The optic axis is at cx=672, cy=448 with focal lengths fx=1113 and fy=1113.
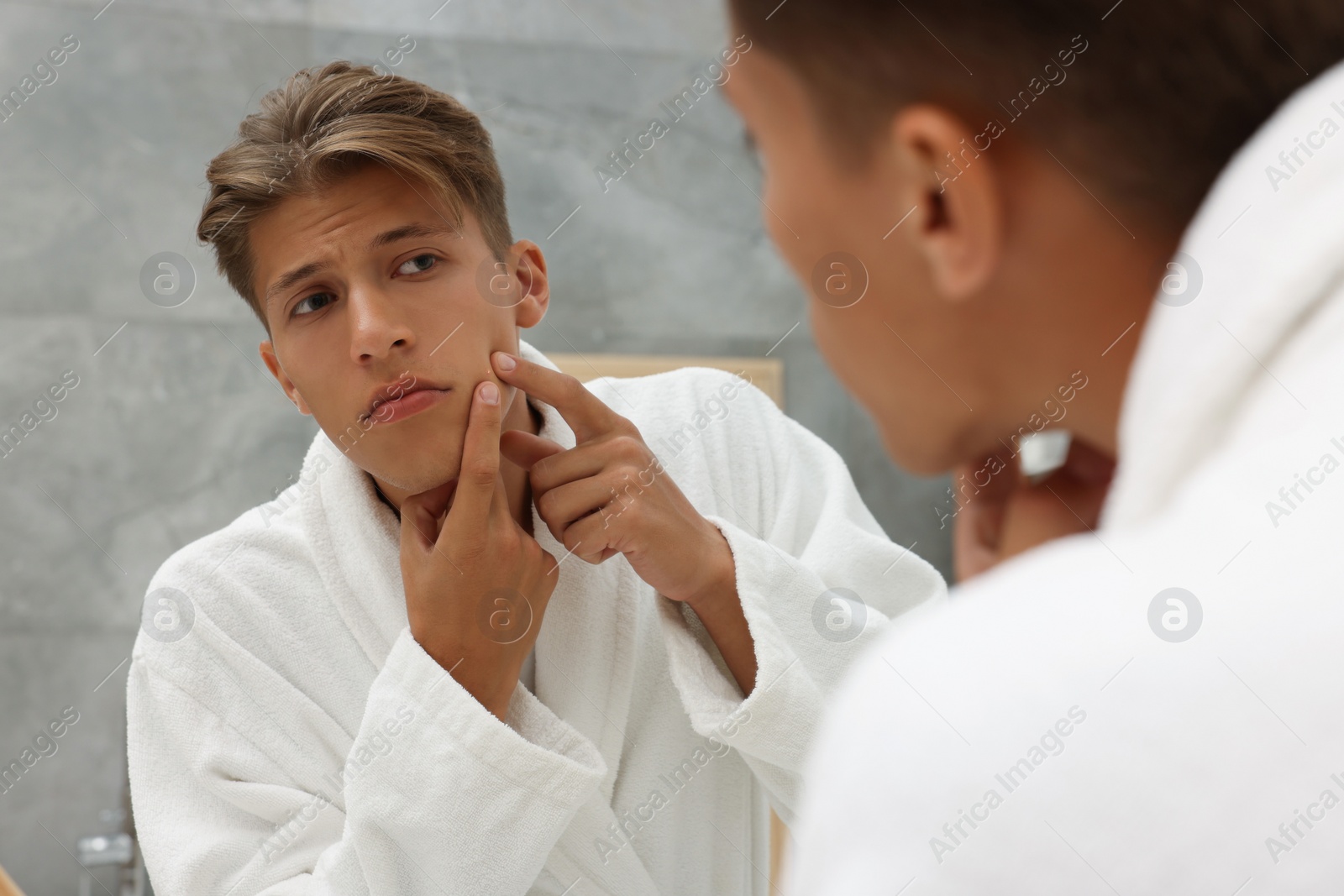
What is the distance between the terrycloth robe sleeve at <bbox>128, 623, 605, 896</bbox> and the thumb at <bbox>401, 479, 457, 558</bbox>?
0.09 m

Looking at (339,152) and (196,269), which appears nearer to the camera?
(339,152)

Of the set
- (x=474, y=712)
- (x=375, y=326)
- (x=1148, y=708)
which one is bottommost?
(x=1148, y=708)

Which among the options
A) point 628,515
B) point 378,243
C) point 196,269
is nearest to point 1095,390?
point 628,515

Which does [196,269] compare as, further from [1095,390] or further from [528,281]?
[1095,390]

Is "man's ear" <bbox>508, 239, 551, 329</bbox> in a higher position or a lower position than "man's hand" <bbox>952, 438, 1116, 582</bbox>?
higher

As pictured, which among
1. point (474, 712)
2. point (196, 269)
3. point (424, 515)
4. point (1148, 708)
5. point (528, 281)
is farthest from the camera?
point (196, 269)

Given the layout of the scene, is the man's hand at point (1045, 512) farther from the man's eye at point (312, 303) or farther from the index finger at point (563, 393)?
the man's eye at point (312, 303)

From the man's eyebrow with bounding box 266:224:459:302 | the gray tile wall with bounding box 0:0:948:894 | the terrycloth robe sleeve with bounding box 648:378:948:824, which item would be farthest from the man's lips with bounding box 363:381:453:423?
the gray tile wall with bounding box 0:0:948:894

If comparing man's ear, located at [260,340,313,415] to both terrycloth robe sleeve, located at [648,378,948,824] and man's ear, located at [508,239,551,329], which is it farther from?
terrycloth robe sleeve, located at [648,378,948,824]

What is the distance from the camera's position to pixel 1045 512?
39 cm

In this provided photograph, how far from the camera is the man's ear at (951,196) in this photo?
0.25 metres

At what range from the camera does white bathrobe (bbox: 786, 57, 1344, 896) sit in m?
0.19

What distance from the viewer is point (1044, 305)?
10.1 inches

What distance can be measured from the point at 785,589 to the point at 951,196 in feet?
1.93
